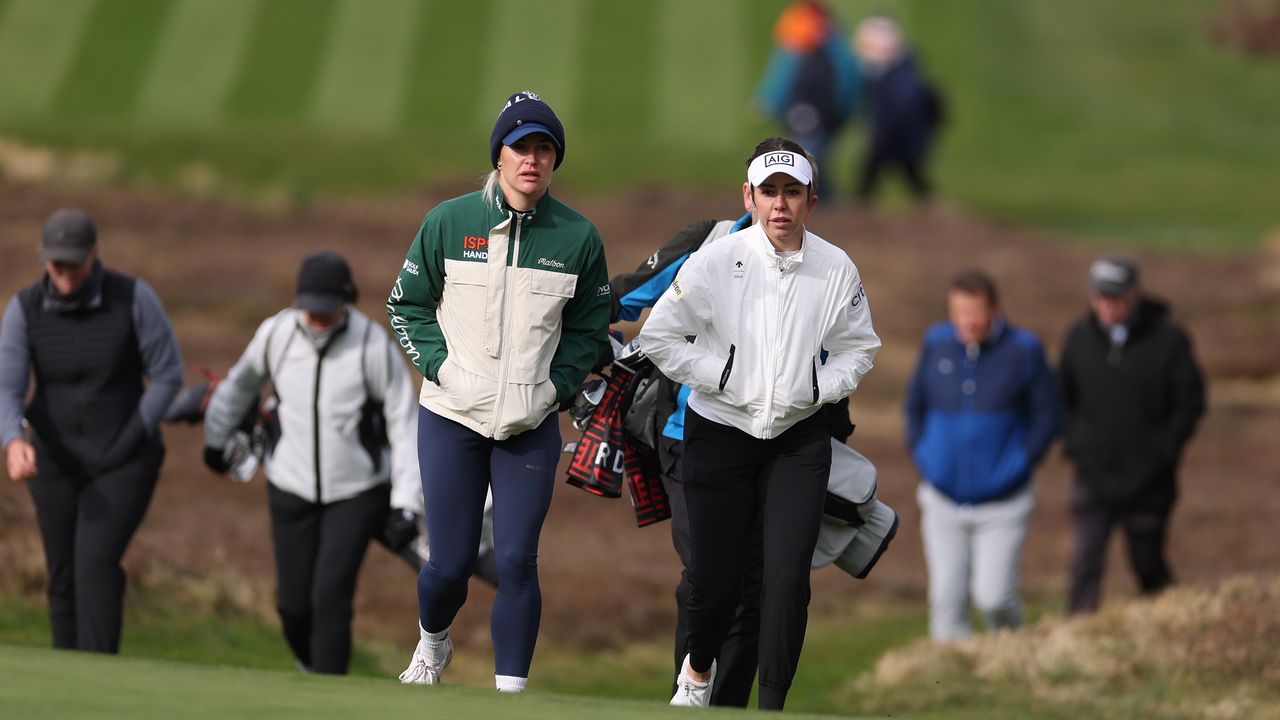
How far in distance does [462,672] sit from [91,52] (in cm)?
2901

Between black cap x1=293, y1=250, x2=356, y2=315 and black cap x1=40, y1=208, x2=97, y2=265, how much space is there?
1.10 m

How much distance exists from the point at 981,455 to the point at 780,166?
630cm

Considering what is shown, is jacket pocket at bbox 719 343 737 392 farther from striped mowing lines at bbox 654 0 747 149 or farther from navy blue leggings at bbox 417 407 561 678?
striped mowing lines at bbox 654 0 747 149

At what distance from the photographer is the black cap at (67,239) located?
10.4 metres

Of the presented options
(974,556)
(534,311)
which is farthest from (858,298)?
(974,556)

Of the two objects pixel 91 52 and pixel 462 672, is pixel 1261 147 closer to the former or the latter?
pixel 91 52

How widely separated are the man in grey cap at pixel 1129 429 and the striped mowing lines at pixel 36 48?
82.1 ft

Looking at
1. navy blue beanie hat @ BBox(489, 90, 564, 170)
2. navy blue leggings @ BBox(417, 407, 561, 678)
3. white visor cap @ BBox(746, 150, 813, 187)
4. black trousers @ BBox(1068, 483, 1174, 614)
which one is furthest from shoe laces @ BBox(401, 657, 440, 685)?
black trousers @ BBox(1068, 483, 1174, 614)

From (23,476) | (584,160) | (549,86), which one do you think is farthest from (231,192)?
(23,476)

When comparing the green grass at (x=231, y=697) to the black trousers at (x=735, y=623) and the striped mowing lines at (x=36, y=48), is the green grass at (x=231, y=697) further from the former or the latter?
the striped mowing lines at (x=36, y=48)

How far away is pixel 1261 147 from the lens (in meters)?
39.7

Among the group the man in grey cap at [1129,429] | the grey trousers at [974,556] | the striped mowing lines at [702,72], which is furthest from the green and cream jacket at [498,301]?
the striped mowing lines at [702,72]

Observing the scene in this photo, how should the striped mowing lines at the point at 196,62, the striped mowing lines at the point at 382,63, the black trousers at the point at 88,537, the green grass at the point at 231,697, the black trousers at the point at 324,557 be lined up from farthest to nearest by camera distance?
1. the striped mowing lines at the point at 382,63
2. the striped mowing lines at the point at 196,62
3. the black trousers at the point at 324,557
4. the black trousers at the point at 88,537
5. the green grass at the point at 231,697

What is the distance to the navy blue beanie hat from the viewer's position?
837 cm
